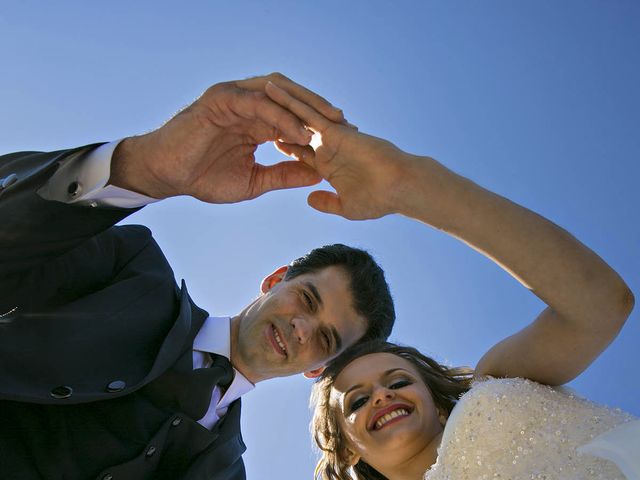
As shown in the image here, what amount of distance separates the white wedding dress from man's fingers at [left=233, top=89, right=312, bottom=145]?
117 cm

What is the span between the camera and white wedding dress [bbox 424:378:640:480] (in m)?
2.24

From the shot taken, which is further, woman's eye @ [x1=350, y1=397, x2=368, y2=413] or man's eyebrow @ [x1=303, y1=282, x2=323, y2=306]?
man's eyebrow @ [x1=303, y1=282, x2=323, y2=306]

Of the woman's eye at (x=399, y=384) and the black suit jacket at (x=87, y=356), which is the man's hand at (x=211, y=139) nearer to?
the black suit jacket at (x=87, y=356)

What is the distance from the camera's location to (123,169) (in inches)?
104

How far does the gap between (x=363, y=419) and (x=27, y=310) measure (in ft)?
4.92

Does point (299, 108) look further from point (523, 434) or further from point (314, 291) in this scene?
point (314, 291)

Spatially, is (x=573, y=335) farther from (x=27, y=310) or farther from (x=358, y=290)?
(x=27, y=310)

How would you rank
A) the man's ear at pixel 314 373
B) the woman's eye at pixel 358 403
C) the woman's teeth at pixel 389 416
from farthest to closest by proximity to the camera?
the man's ear at pixel 314 373 → the woman's eye at pixel 358 403 → the woman's teeth at pixel 389 416

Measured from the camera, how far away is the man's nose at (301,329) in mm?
3543

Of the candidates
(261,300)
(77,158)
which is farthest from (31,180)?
(261,300)

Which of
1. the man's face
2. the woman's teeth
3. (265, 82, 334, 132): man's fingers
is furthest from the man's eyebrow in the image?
(265, 82, 334, 132): man's fingers

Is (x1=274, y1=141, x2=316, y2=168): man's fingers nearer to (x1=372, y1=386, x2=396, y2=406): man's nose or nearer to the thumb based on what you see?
the thumb

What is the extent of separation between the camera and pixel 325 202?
2.49 m

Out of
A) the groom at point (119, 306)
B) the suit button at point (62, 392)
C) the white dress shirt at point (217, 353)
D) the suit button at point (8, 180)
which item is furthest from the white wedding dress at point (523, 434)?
the suit button at point (8, 180)
